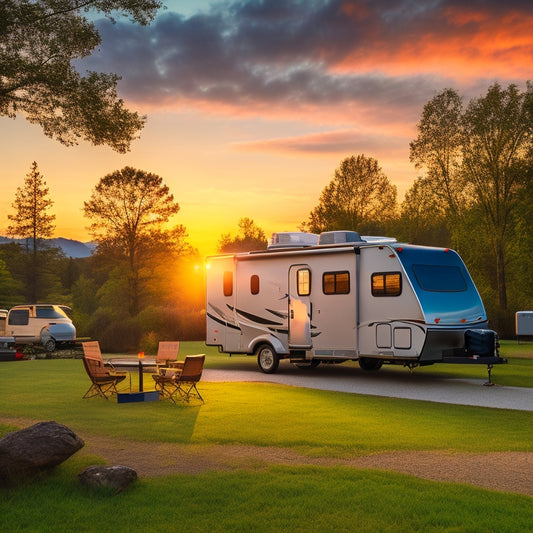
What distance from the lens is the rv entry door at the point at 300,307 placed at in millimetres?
18066

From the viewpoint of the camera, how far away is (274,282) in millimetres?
18859

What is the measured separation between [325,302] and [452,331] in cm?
324

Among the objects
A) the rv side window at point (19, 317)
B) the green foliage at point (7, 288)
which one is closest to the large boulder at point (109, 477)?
the rv side window at point (19, 317)

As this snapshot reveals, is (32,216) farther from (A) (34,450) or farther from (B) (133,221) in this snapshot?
(A) (34,450)

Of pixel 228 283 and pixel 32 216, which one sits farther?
pixel 32 216

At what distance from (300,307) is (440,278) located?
368 cm

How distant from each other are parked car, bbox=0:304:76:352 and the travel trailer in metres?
10.4

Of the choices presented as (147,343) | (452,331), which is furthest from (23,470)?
(147,343)

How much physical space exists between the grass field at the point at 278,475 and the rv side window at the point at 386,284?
2914 mm

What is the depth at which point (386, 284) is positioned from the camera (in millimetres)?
16547

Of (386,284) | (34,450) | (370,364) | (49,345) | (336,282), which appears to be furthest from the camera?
(49,345)

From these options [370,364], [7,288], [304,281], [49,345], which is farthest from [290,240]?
[7,288]

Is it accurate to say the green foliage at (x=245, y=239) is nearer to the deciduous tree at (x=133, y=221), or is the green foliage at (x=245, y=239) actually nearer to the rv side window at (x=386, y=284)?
the deciduous tree at (x=133, y=221)

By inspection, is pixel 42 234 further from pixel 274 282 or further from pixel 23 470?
pixel 23 470
